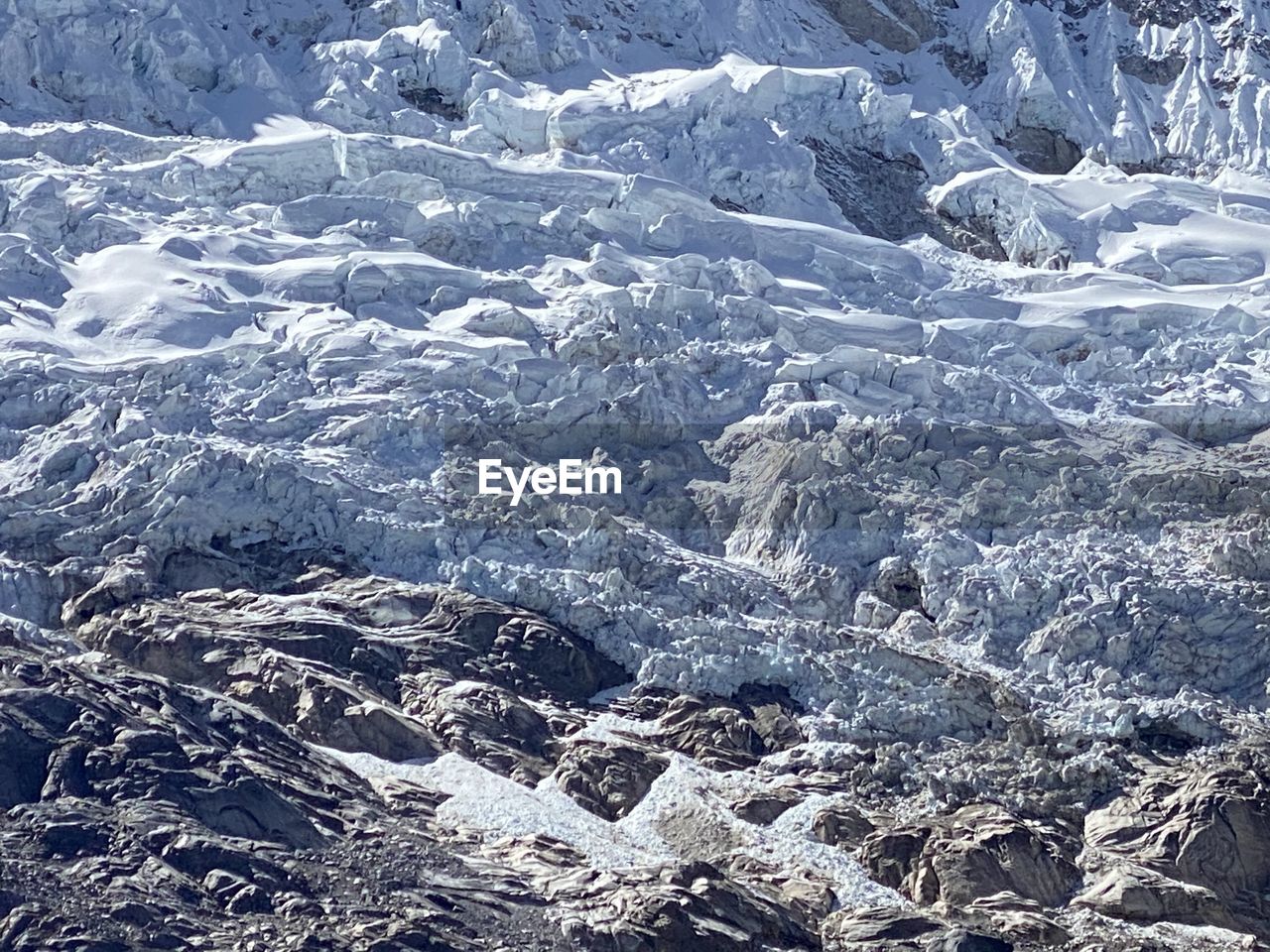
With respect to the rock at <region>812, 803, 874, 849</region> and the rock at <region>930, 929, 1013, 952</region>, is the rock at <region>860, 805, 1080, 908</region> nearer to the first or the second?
the rock at <region>812, 803, 874, 849</region>

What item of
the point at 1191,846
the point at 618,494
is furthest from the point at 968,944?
the point at 618,494

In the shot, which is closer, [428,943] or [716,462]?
[428,943]

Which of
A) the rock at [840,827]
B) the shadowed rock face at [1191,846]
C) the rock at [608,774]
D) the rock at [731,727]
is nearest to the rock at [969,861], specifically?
the rock at [840,827]

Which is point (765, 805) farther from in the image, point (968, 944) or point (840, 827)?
point (968, 944)

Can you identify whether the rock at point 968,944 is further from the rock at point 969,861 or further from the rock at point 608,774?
the rock at point 608,774

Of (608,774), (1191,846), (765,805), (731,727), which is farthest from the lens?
(731,727)

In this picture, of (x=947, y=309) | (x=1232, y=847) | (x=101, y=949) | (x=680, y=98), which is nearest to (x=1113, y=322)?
(x=947, y=309)

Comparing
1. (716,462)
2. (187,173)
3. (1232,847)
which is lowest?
(1232,847)

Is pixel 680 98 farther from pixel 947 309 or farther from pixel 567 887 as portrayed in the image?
pixel 567 887

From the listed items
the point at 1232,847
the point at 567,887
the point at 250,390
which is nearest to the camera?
the point at 567,887

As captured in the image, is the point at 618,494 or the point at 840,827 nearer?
the point at 840,827
